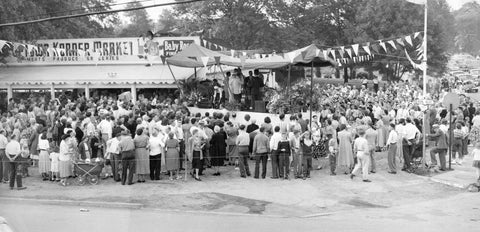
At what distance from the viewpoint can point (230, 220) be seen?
40.5 ft

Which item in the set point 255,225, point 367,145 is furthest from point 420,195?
point 255,225

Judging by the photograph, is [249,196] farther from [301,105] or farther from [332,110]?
[332,110]

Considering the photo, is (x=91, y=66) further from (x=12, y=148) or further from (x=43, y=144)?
(x=12, y=148)

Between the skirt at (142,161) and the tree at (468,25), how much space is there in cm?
6001

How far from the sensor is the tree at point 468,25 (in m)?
70.9

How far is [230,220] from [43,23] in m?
25.2

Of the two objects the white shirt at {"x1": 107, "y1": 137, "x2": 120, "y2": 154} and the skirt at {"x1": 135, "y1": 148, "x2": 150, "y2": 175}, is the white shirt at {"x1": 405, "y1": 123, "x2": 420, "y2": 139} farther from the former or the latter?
the white shirt at {"x1": 107, "y1": 137, "x2": 120, "y2": 154}

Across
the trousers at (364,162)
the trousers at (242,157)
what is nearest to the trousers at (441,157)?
the trousers at (364,162)

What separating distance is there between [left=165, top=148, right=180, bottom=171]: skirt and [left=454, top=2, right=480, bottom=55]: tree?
59409 mm

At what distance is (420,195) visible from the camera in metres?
15.2

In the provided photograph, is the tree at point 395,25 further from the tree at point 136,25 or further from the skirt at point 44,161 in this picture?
the skirt at point 44,161

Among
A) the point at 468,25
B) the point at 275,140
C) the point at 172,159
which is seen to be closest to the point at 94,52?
the point at 172,159

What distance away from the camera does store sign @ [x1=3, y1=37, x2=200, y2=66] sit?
31.0 metres

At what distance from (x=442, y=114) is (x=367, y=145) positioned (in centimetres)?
838
